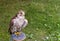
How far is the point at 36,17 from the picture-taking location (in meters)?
6.03

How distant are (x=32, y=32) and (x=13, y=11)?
116cm

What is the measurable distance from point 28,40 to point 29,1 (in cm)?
209

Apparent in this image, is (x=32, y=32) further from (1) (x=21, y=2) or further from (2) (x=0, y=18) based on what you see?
(1) (x=21, y=2)

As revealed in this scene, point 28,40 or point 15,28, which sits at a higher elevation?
point 15,28

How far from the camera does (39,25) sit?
5.67 meters

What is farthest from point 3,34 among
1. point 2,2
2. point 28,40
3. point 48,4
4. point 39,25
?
point 48,4

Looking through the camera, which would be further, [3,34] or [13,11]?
[13,11]

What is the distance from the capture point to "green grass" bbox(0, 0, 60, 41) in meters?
5.31

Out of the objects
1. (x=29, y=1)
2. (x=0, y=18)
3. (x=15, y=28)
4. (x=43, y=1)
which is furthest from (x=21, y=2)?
(x=15, y=28)

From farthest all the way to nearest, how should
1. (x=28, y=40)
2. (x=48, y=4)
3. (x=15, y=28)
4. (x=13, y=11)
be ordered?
(x=48, y=4) → (x=13, y=11) → (x=28, y=40) → (x=15, y=28)

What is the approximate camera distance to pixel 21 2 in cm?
683

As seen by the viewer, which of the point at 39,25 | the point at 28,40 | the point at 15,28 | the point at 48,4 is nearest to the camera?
the point at 15,28

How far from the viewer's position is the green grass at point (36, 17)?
5309 millimetres

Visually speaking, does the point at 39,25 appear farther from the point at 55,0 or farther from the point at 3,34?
the point at 55,0
